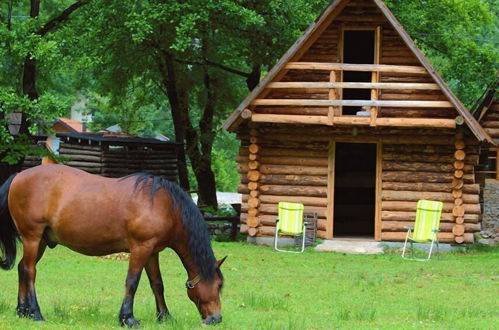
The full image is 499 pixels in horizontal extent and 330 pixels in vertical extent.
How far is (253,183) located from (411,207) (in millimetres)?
3764

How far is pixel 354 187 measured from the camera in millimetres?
27578

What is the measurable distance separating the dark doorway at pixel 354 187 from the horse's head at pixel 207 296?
17.1 meters

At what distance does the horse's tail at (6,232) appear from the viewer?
34.2ft

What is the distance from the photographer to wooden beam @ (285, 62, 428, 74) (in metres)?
21.4

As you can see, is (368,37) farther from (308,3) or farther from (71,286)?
(71,286)

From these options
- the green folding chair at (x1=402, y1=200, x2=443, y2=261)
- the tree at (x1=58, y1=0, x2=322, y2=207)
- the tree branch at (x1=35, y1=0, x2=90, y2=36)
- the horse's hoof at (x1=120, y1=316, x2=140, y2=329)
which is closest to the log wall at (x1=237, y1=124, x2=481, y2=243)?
the green folding chair at (x1=402, y1=200, x2=443, y2=261)

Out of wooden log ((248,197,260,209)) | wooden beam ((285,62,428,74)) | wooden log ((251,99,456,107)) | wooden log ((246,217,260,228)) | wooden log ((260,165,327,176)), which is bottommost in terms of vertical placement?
wooden log ((246,217,260,228))

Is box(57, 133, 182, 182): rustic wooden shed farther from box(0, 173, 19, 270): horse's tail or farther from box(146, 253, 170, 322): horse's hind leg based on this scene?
box(146, 253, 170, 322): horse's hind leg

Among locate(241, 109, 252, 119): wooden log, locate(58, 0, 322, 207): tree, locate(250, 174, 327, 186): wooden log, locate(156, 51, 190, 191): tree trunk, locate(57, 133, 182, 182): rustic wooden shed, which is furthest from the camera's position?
locate(57, 133, 182, 182): rustic wooden shed

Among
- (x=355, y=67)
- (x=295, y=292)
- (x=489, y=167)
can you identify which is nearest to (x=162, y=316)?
(x=295, y=292)

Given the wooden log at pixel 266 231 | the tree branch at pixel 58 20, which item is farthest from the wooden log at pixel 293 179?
the tree branch at pixel 58 20

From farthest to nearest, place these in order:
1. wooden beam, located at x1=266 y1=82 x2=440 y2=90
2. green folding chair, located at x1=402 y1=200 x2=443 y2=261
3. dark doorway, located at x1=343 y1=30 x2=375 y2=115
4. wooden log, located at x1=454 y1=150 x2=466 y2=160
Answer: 1. dark doorway, located at x1=343 y1=30 x2=375 y2=115
2. wooden log, located at x1=454 y1=150 x2=466 y2=160
3. wooden beam, located at x1=266 y1=82 x2=440 y2=90
4. green folding chair, located at x1=402 y1=200 x2=443 y2=261

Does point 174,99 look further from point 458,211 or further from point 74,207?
point 74,207

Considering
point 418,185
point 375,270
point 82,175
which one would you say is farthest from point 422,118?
point 82,175
